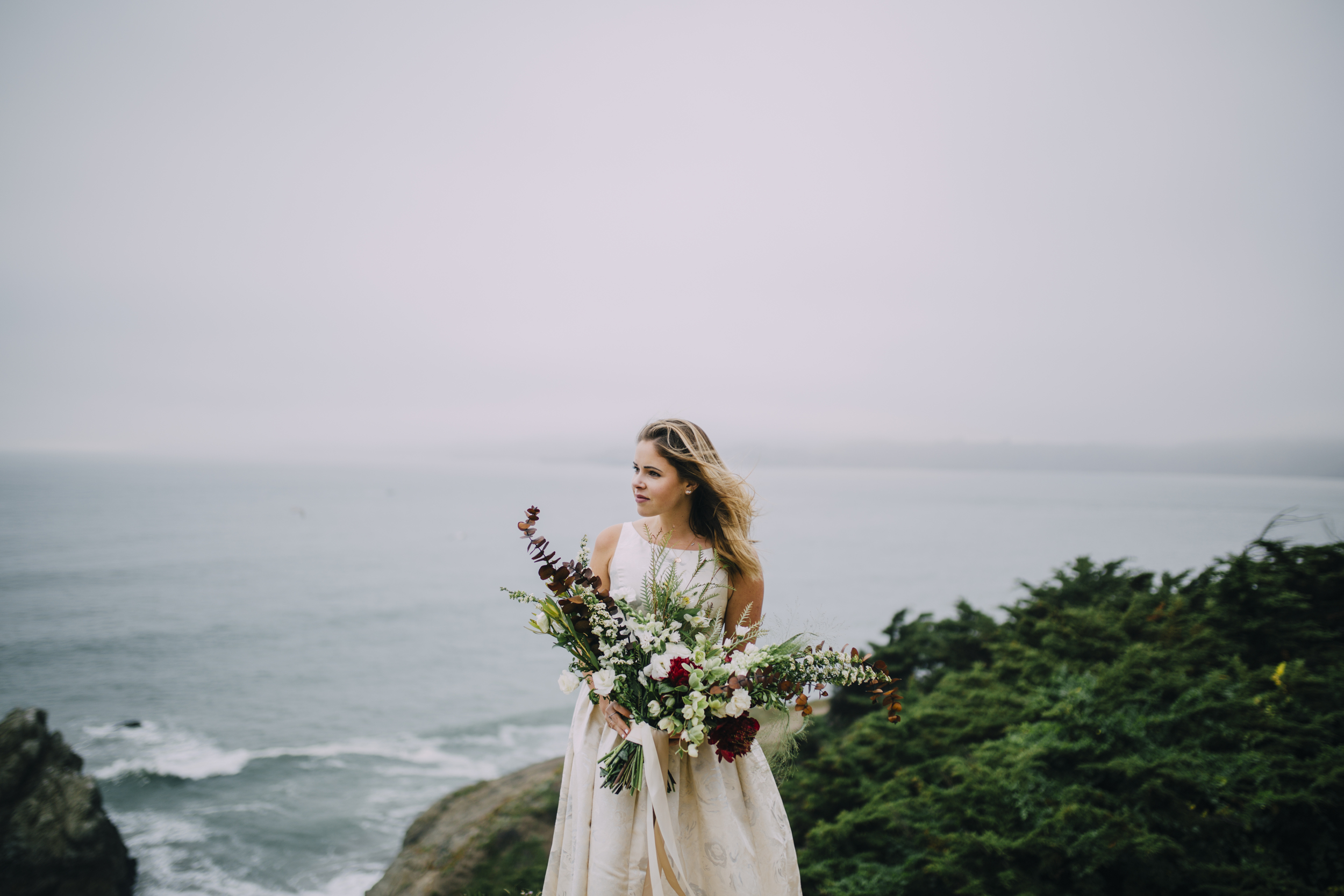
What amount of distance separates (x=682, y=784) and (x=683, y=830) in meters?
0.18

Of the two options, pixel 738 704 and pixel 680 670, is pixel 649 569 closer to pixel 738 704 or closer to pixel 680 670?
pixel 680 670

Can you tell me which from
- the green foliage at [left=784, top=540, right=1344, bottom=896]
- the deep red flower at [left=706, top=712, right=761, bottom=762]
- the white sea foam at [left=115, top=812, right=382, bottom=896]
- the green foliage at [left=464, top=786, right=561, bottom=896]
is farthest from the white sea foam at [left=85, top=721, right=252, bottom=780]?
the deep red flower at [left=706, top=712, right=761, bottom=762]

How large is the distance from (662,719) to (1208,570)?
334 inches

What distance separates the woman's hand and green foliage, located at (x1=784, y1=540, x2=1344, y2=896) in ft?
10.2

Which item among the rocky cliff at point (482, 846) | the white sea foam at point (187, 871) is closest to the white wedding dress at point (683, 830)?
the rocky cliff at point (482, 846)

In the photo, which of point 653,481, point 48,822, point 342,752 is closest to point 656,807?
point 653,481

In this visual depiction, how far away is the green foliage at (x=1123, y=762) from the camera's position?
4.15 m

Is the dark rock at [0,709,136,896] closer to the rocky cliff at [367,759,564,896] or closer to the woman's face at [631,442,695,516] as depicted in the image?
the rocky cliff at [367,759,564,896]

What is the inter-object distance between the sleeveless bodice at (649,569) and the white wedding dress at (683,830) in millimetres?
325

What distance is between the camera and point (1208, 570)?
305 inches

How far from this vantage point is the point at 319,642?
35.1m

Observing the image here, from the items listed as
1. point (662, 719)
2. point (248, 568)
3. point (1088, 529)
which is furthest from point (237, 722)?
point (1088, 529)

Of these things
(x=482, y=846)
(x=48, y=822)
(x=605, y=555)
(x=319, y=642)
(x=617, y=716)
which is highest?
(x=605, y=555)

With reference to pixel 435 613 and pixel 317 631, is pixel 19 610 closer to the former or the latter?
pixel 317 631
